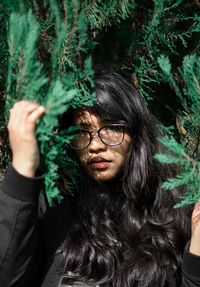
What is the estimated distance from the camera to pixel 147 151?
250 centimetres

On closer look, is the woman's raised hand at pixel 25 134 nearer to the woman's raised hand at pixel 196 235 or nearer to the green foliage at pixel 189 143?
the green foliage at pixel 189 143

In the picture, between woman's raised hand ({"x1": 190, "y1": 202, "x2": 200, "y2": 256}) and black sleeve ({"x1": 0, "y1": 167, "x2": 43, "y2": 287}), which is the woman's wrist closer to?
black sleeve ({"x1": 0, "y1": 167, "x2": 43, "y2": 287})

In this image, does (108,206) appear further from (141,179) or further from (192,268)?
(192,268)

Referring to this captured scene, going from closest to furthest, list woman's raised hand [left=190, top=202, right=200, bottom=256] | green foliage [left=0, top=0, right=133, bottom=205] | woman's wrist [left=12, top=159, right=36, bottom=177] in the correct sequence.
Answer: green foliage [left=0, top=0, right=133, bottom=205] < woman's wrist [left=12, top=159, right=36, bottom=177] < woman's raised hand [left=190, top=202, right=200, bottom=256]

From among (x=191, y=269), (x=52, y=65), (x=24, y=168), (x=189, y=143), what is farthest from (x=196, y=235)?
(x=52, y=65)

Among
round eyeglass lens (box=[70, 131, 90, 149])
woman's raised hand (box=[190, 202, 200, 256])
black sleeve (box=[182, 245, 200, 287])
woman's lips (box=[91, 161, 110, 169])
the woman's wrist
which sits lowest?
black sleeve (box=[182, 245, 200, 287])

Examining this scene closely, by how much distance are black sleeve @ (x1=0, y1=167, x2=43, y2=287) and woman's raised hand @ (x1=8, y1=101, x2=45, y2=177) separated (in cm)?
5

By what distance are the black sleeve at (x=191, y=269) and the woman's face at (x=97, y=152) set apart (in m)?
0.49

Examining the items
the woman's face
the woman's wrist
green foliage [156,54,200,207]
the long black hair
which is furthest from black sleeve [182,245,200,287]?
the woman's wrist

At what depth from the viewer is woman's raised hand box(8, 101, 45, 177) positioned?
6.11 ft

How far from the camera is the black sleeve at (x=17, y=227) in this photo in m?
1.99

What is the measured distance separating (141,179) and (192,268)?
19.2 inches

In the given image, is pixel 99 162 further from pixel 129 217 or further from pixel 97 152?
pixel 129 217

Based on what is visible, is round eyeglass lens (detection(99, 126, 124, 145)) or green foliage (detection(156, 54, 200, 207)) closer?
green foliage (detection(156, 54, 200, 207))
